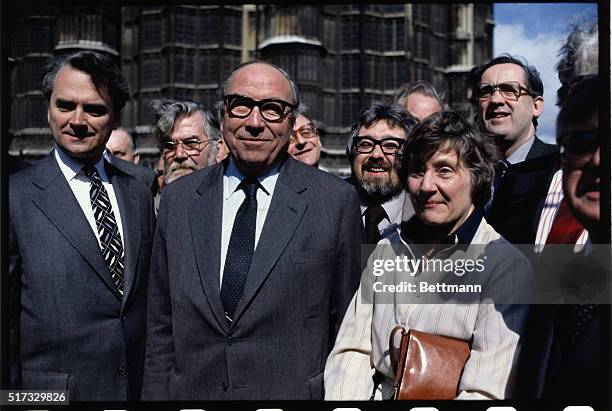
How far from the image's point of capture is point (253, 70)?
3.90m

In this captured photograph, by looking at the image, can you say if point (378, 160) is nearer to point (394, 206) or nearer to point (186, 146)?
point (394, 206)

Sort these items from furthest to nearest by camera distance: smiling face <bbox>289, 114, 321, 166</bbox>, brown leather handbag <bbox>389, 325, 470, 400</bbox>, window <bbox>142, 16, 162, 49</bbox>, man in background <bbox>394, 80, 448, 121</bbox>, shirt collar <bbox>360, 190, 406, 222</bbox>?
window <bbox>142, 16, 162, 49</bbox>, smiling face <bbox>289, 114, 321, 166</bbox>, man in background <bbox>394, 80, 448, 121</bbox>, shirt collar <bbox>360, 190, 406, 222</bbox>, brown leather handbag <bbox>389, 325, 470, 400</bbox>

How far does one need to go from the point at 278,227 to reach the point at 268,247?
0.38 feet

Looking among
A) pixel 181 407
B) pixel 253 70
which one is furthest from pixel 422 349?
pixel 253 70

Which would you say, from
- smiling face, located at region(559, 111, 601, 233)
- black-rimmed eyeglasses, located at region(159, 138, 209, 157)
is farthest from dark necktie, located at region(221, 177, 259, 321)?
smiling face, located at region(559, 111, 601, 233)

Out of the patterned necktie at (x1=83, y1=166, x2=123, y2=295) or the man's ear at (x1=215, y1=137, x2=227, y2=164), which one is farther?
the man's ear at (x1=215, y1=137, x2=227, y2=164)

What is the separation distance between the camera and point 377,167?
438 centimetres

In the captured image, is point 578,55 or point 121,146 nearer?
point 578,55

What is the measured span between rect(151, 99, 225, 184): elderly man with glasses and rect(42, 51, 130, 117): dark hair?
1.06 meters

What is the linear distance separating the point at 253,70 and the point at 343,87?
714cm

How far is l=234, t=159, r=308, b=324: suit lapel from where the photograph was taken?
3805 millimetres

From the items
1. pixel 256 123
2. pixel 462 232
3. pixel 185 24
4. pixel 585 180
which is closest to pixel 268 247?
pixel 256 123

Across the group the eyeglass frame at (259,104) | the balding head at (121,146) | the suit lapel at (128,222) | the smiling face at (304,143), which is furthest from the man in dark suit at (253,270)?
the balding head at (121,146)

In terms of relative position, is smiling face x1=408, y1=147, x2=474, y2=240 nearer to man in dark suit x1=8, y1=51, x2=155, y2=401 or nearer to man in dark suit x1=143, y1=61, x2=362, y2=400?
man in dark suit x1=143, y1=61, x2=362, y2=400
